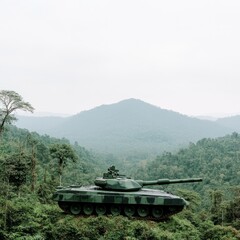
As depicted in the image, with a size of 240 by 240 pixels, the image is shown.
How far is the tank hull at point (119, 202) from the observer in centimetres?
2062

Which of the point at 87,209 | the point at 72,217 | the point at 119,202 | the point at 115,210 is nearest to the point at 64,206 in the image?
the point at 72,217

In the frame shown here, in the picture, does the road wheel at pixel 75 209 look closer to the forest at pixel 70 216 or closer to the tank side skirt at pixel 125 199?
the forest at pixel 70 216

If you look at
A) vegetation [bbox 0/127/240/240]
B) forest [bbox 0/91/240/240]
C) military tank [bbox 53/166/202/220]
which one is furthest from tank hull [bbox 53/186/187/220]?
vegetation [bbox 0/127/240/240]

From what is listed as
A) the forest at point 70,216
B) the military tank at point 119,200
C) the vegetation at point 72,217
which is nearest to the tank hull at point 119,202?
the military tank at point 119,200

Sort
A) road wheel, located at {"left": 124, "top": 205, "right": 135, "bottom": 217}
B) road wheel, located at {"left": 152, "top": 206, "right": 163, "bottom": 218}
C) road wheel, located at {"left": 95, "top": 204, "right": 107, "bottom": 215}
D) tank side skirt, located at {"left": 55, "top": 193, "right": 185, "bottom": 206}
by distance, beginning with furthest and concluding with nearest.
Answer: road wheel, located at {"left": 95, "top": 204, "right": 107, "bottom": 215} → road wheel, located at {"left": 124, "top": 205, "right": 135, "bottom": 217} → road wheel, located at {"left": 152, "top": 206, "right": 163, "bottom": 218} → tank side skirt, located at {"left": 55, "top": 193, "right": 185, "bottom": 206}

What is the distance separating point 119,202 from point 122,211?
0.83 metres

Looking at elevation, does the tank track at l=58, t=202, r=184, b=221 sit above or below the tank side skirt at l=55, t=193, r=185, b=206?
below

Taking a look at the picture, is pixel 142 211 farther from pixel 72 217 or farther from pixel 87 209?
pixel 72 217

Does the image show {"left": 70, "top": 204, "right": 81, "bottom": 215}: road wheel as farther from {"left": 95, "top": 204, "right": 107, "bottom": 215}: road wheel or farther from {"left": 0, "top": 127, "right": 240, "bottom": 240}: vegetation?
{"left": 95, "top": 204, "right": 107, "bottom": 215}: road wheel

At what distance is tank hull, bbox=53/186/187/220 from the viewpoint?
20625mm

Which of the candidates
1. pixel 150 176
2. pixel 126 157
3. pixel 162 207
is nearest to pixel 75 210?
pixel 162 207

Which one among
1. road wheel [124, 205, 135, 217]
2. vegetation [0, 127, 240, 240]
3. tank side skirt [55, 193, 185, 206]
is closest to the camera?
vegetation [0, 127, 240, 240]

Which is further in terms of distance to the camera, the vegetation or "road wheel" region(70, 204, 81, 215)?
"road wheel" region(70, 204, 81, 215)

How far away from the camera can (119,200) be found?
816 inches
